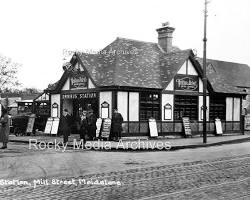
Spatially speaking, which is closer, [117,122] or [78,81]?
[117,122]

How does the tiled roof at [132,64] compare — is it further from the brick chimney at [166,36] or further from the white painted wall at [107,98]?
the brick chimney at [166,36]

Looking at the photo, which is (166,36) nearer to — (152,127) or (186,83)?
(186,83)

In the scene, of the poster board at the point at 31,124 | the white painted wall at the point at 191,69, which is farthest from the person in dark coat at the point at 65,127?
the white painted wall at the point at 191,69

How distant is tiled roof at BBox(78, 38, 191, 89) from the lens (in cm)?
2356

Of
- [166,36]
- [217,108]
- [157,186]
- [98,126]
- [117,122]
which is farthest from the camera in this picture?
[166,36]

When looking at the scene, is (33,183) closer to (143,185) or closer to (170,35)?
(143,185)

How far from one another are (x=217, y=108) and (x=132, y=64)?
6.74 m

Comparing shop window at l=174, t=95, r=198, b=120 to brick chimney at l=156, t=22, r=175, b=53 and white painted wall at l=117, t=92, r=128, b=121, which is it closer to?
white painted wall at l=117, t=92, r=128, b=121

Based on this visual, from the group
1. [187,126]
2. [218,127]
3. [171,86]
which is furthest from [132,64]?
[218,127]

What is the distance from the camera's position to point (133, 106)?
2294cm

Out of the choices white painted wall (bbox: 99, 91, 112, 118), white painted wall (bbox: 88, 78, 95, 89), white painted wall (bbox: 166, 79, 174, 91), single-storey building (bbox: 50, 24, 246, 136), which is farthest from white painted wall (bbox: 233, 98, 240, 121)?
white painted wall (bbox: 88, 78, 95, 89)

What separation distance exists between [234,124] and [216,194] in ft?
69.2

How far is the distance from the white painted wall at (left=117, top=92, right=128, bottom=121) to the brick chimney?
754 centimetres

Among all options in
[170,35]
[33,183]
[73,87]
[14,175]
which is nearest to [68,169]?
[14,175]
